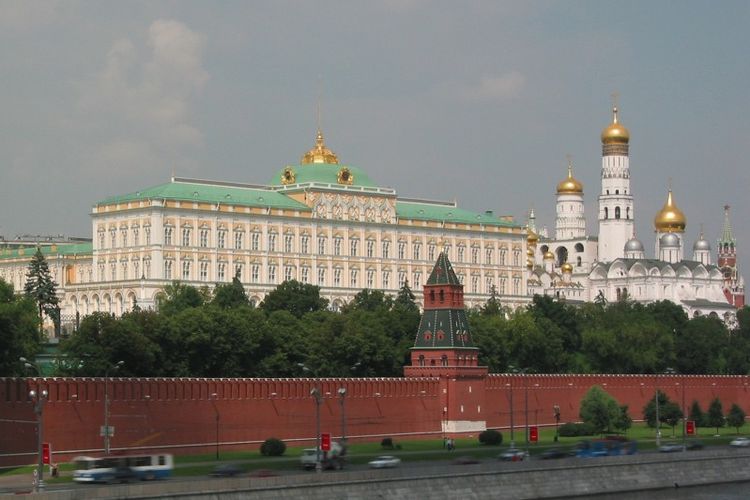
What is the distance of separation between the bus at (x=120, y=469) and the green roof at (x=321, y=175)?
9515 cm

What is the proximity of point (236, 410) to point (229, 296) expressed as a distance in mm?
47801

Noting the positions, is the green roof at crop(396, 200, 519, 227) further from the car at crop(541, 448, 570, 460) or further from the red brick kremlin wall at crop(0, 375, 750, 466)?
the car at crop(541, 448, 570, 460)

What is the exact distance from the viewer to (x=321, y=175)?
164m

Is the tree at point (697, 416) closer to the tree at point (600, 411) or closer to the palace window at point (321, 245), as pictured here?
the tree at point (600, 411)

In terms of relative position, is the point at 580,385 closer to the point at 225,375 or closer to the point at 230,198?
the point at 225,375

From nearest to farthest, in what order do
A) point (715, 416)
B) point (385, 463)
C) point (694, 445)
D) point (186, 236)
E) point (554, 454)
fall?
point (385, 463) → point (554, 454) → point (694, 445) → point (715, 416) → point (186, 236)

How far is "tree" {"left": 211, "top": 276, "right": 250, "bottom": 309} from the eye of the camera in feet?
440

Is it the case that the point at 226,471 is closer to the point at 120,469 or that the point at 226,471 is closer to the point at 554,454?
the point at 120,469

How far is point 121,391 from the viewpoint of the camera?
83.8 metres

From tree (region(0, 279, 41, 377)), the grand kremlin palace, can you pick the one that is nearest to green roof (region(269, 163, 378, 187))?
the grand kremlin palace

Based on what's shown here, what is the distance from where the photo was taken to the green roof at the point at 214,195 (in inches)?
6004

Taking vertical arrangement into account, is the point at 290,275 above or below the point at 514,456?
above

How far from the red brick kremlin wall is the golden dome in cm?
6208

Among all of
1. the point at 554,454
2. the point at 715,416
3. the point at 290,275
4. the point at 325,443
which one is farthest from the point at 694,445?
the point at 290,275
